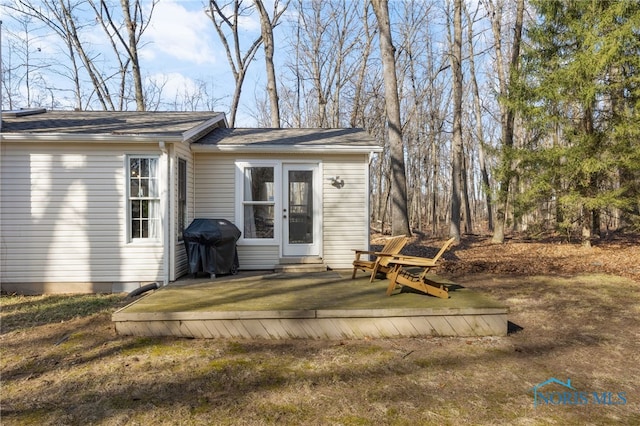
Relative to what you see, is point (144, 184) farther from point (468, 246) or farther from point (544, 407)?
point (468, 246)

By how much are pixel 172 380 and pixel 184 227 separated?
13.6 feet

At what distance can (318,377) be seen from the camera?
11.3 ft

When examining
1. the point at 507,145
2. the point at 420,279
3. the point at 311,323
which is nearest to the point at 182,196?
the point at 311,323

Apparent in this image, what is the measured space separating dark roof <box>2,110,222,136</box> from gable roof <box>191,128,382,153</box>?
17.9 inches

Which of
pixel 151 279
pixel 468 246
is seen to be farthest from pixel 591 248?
pixel 151 279

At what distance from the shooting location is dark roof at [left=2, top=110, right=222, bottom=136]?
21.8ft

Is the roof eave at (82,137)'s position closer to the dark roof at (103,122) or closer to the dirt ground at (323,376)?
the dark roof at (103,122)

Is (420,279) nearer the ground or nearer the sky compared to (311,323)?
nearer the sky

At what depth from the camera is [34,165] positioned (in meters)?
6.59

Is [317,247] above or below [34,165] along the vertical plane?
below

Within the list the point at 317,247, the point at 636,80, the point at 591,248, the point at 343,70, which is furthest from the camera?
the point at 343,70

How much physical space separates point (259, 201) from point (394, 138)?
17.1 feet

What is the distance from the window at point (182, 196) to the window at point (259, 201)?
111 centimetres

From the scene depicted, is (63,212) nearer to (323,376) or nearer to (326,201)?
(326,201)
